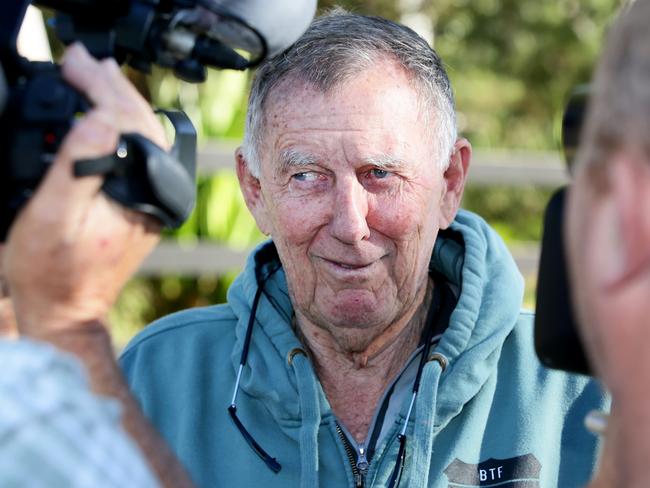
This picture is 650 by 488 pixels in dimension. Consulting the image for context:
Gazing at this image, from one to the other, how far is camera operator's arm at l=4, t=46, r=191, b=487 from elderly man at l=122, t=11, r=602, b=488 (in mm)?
907

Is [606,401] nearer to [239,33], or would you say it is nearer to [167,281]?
[239,33]

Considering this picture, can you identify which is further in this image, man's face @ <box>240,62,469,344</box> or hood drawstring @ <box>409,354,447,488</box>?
man's face @ <box>240,62,469,344</box>

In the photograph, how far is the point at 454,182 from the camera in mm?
2598

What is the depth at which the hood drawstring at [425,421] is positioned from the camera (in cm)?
223

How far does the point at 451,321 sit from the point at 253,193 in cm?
65

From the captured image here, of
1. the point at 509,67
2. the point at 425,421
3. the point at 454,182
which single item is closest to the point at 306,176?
the point at 454,182

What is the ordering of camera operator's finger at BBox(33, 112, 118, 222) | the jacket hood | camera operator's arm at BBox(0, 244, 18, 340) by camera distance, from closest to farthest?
camera operator's finger at BBox(33, 112, 118, 222) < camera operator's arm at BBox(0, 244, 18, 340) < the jacket hood

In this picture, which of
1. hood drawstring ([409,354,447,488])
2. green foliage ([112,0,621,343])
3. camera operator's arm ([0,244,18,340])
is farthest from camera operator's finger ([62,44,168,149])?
green foliage ([112,0,621,343])

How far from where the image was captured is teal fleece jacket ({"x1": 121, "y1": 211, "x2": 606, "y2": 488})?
228cm

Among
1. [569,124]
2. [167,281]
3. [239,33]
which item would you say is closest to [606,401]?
[569,124]

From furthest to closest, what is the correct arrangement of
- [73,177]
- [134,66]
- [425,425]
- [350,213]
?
1. [350,213]
2. [425,425]
3. [134,66]
4. [73,177]

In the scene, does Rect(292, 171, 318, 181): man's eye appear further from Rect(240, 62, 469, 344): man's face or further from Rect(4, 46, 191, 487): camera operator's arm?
Rect(4, 46, 191, 487): camera operator's arm

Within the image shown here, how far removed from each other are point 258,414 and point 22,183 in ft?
3.93

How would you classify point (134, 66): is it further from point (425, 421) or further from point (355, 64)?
point (425, 421)
